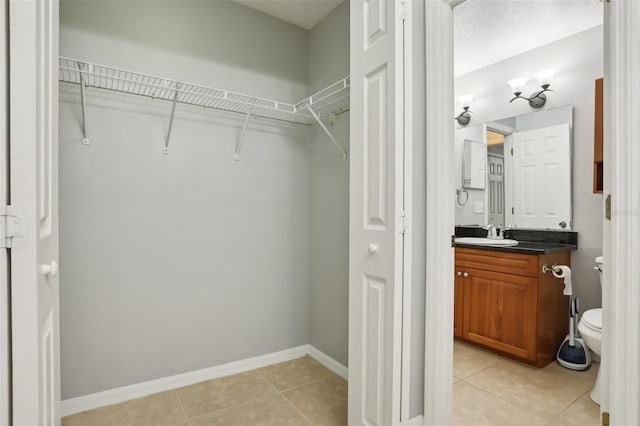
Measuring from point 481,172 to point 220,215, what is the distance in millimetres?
2635

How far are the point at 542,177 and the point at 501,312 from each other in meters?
1.27

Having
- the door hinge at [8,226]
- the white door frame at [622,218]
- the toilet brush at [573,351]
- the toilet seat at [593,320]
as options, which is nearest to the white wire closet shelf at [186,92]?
the door hinge at [8,226]

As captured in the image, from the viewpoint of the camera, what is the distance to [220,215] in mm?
2297

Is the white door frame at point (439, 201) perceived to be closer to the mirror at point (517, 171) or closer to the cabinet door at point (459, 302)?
the cabinet door at point (459, 302)

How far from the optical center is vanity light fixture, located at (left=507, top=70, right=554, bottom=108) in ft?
9.41

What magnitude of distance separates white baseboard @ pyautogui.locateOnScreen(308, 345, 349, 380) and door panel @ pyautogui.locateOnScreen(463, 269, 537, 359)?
4.10ft

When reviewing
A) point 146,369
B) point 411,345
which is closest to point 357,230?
point 411,345

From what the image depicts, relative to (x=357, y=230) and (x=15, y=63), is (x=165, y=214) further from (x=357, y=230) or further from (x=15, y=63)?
(x=15, y=63)

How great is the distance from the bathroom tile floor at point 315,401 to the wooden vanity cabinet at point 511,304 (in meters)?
0.21

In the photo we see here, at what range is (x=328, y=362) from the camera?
2416 millimetres

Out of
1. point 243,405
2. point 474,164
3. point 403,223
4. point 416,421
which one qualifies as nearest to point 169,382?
point 243,405

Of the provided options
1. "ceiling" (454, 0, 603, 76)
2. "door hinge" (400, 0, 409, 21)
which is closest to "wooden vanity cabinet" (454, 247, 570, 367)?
"ceiling" (454, 0, 603, 76)

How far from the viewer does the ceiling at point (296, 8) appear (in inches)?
91.7

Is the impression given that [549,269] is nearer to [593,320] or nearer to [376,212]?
[593,320]
